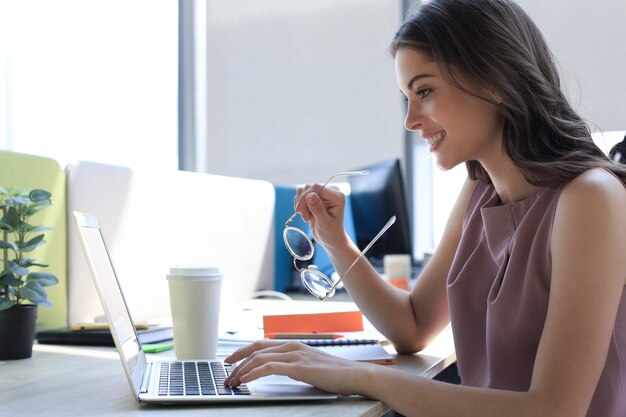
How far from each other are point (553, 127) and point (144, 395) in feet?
2.42

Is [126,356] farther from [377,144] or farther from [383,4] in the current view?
[383,4]

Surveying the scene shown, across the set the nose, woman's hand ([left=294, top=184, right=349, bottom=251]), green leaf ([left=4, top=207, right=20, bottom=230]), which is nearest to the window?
green leaf ([left=4, top=207, right=20, bottom=230])

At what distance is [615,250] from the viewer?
900 millimetres

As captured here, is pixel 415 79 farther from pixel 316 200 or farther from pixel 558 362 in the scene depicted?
pixel 558 362

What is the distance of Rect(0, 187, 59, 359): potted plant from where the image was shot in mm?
1166

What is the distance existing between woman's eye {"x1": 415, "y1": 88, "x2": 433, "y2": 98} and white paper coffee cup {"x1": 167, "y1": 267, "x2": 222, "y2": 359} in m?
0.47

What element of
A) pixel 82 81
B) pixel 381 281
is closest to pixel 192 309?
pixel 381 281

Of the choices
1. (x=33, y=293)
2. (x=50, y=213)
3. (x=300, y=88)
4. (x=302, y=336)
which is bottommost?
(x=302, y=336)

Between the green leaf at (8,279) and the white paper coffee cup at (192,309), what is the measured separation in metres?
0.26

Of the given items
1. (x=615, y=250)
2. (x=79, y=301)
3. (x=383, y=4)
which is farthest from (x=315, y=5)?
(x=615, y=250)

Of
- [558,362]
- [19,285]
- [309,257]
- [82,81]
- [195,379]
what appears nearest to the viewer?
[558,362]

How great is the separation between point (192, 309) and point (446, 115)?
0.54 meters

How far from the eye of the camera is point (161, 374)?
3.33 feet

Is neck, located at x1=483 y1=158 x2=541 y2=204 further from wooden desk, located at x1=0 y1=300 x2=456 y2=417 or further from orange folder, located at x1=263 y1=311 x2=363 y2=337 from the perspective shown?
orange folder, located at x1=263 y1=311 x2=363 y2=337
